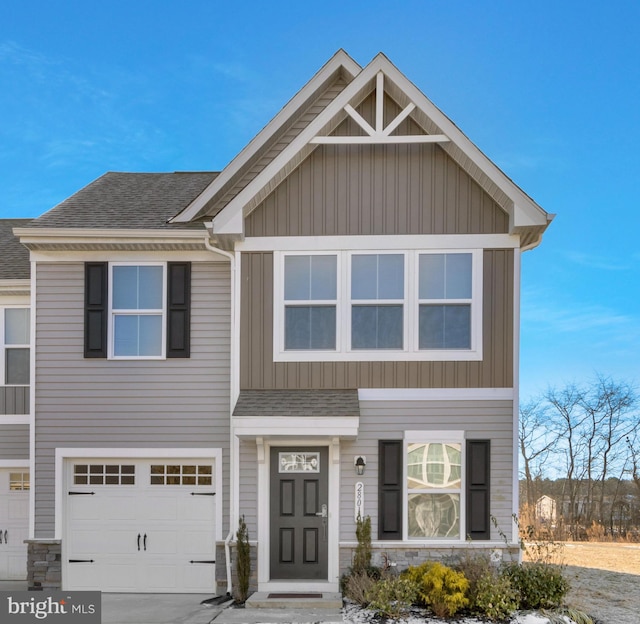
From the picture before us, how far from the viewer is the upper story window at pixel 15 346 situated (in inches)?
423

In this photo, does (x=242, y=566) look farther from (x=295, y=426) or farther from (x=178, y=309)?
(x=178, y=309)

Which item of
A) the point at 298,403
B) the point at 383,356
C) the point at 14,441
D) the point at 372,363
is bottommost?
the point at 14,441

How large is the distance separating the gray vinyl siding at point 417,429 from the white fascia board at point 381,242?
2357 millimetres

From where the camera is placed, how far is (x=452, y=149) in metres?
9.23

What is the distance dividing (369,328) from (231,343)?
2161mm

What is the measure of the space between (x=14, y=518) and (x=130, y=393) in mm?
3708

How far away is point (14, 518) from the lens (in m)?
11.0

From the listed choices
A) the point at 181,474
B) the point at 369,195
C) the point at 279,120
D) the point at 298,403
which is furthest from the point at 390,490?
the point at 279,120

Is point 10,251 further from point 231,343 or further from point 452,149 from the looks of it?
point 452,149

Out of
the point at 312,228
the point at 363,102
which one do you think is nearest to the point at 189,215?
the point at 312,228

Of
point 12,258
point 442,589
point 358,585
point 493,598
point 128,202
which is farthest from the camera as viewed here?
point 12,258

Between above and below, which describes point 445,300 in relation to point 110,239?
below

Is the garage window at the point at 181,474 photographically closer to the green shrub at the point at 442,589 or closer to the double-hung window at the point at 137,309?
the double-hung window at the point at 137,309

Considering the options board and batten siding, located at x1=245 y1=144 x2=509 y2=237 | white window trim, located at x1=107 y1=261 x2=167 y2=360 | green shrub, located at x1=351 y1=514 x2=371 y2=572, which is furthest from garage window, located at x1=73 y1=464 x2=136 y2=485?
board and batten siding, located at x1=245 y1=144 x2=509 y2=237
